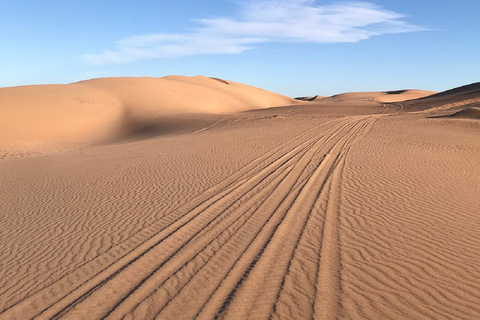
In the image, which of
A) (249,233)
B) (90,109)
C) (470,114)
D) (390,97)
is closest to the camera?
(249,233)

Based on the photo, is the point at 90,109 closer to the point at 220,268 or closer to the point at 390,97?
the point at 220,268

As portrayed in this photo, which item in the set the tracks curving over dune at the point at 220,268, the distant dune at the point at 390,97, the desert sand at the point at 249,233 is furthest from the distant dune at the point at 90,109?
the distant dune at the point at 390,97

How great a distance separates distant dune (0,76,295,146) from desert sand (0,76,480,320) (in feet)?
50.7

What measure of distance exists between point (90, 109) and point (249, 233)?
3726 centimetres

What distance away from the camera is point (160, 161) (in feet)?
52.4

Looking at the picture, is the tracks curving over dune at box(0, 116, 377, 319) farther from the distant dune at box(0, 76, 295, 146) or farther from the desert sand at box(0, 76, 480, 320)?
the distant dune at box(0, 76, 295, 146)

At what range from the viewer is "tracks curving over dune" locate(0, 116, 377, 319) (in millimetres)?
4785

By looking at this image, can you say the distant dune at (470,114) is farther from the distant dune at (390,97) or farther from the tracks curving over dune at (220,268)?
the distant dune at (390,97)

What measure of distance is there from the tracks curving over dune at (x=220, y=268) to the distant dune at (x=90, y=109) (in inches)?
1003

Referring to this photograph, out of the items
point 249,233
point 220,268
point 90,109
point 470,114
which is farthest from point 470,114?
point 90,109

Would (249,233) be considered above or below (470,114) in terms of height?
below

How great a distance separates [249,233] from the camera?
23.3 ft

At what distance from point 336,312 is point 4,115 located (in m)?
36.9

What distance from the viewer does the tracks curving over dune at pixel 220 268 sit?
479 cm
